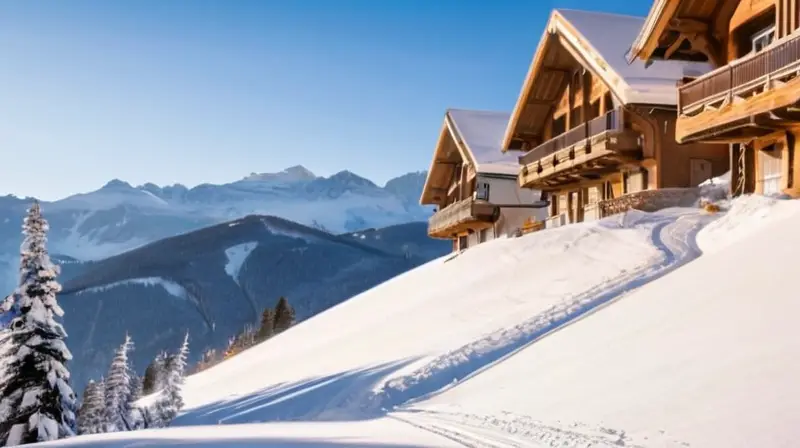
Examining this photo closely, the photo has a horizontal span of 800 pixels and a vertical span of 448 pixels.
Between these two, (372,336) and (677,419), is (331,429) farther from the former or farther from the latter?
(372,336)

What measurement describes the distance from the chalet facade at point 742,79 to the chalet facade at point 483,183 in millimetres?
18068

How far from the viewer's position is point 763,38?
18594 millimetres

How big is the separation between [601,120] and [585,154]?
1.51 meters

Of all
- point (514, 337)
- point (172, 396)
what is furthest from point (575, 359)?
point (172, 396)

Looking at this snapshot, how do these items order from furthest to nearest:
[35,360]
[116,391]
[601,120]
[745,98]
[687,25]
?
[116,391] < [601,120] < [687,25] < [35,360] < [745,98]

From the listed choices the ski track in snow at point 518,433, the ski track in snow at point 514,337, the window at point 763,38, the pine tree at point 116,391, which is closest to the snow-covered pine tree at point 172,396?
the pine tree at point 116,391

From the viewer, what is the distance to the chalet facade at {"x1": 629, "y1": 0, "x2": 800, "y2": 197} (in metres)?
14.6

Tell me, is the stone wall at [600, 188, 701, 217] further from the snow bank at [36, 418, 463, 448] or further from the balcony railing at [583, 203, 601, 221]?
the snow bank at [36, 418, 463, 448]

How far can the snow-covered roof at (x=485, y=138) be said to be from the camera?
39.0 meters

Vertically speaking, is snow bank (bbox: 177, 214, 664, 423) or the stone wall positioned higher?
the stone wall

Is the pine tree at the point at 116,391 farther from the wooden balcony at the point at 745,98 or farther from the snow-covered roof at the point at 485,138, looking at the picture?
the wooden balcony at the point at 745,98

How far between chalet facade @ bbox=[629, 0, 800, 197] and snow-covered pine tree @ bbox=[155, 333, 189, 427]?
15881 mm

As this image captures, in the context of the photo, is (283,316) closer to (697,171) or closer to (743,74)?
(697,171)

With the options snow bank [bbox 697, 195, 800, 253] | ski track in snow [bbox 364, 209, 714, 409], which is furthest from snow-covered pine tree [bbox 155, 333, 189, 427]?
snow bank [bbox 697, 195, 800, 253]
